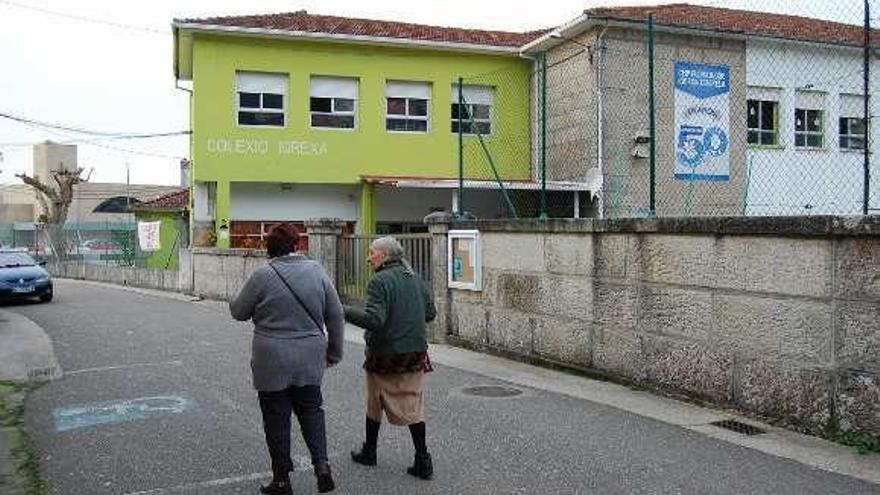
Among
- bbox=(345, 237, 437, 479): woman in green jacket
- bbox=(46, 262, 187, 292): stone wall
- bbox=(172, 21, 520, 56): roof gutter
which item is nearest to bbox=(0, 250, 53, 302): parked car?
bbox=(46, 262, 187, 292): stone wall

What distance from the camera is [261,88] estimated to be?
2450 cm

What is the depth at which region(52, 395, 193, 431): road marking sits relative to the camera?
7.44 metres

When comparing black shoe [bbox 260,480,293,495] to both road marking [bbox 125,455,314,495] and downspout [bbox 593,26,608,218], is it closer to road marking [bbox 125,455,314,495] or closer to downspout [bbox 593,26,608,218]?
road marking [bbox 125,455,314,495]

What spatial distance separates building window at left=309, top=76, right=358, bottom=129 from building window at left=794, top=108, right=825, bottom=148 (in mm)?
12599

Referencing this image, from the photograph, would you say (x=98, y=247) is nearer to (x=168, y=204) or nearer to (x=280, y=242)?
(x=168, y=204)

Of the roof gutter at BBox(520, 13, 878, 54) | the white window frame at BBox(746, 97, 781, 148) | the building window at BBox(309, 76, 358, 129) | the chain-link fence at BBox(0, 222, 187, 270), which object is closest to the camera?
the white window frame at BBox(746, 97, 781, 148)

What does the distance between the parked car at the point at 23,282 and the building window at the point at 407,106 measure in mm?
10439

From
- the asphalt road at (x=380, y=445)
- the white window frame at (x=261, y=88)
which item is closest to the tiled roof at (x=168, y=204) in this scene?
the white window frame at (x=261, y=88)

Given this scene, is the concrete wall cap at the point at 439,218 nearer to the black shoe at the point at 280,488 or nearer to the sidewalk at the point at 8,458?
the sidewalk at the point at 8,458

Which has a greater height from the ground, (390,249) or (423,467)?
(390,249)

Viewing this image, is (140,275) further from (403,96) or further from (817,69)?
(817,69)

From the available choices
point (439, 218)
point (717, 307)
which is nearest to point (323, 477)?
point (717, 307)

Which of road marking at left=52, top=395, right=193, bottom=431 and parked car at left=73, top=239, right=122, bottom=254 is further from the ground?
parked car at left=73, top=239, right=122, bottom=254

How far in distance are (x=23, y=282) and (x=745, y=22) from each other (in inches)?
699
